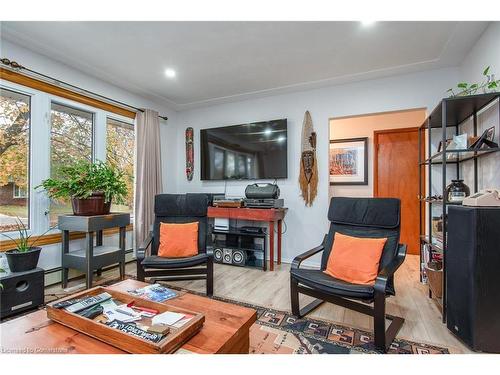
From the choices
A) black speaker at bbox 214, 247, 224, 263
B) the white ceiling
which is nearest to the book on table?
black speaker at bbox 214, 247, 224, 263

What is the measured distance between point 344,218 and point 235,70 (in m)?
2.07

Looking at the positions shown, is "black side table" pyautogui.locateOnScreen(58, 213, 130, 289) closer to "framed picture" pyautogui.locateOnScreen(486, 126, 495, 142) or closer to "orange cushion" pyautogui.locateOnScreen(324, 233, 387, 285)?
"orange cushion" pyautogui.locateOnScreen(324, 233, 387, 285)

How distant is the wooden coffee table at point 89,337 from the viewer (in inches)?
43.1

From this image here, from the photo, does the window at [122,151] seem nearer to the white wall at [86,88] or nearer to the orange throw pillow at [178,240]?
the white wall at [86,88]

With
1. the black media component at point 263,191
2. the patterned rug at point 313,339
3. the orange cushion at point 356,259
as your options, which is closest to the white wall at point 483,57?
the orange cushion at point 356,259

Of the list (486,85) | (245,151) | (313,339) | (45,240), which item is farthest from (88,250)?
(486,85)

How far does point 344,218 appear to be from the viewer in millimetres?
2375

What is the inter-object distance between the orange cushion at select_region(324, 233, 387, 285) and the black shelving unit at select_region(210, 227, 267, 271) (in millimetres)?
1276

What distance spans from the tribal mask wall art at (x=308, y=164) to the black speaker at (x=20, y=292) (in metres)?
2.98

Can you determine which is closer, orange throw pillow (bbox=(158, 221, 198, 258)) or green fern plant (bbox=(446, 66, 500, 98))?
green fern plant (bbox=(446, 66, 500, 98))

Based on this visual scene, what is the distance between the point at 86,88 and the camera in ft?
10.1

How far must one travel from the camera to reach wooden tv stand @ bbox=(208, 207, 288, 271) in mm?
3258
